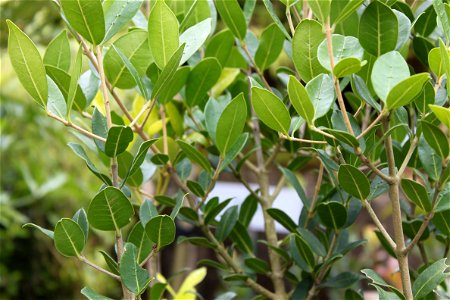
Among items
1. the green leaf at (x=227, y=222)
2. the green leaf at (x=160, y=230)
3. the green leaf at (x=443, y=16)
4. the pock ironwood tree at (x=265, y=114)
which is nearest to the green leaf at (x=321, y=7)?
the pock ironwood tree at (x=265, y=114)

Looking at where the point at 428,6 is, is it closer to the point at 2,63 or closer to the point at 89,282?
the point at 2,63

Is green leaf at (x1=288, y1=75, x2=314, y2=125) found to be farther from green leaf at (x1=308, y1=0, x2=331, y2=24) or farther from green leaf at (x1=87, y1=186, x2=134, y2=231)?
green leaf at (x1=87, y1=186, x2=134, y2=231)

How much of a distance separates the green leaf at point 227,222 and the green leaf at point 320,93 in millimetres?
260

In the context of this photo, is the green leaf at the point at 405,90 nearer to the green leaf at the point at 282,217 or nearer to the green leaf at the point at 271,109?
the green leaf at the point at 271,109

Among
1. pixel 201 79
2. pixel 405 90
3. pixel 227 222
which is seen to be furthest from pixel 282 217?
pixel 405 90

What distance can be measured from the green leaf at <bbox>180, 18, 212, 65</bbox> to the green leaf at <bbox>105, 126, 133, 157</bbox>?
85 millimetres

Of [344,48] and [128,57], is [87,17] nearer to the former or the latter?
[128,57]

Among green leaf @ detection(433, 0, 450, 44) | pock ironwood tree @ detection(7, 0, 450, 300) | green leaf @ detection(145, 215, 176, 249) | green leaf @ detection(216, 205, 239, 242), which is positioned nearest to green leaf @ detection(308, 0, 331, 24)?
pock ironwood tree @ detection(7, 0, 450, 300)

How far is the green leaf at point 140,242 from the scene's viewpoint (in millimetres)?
549

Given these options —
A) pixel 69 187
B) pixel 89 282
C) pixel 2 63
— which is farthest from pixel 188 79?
pixel 89 282

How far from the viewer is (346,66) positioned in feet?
→ 1.44

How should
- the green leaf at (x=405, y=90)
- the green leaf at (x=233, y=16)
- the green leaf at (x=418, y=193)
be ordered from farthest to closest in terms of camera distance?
the green leaf at (x=233, y=16), the green leaf at (x=418, y=193), the green leaf at (x=405, y=90)

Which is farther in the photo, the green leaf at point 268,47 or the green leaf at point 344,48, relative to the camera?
the green leaf at point 268,47

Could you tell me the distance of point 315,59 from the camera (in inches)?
19.8
